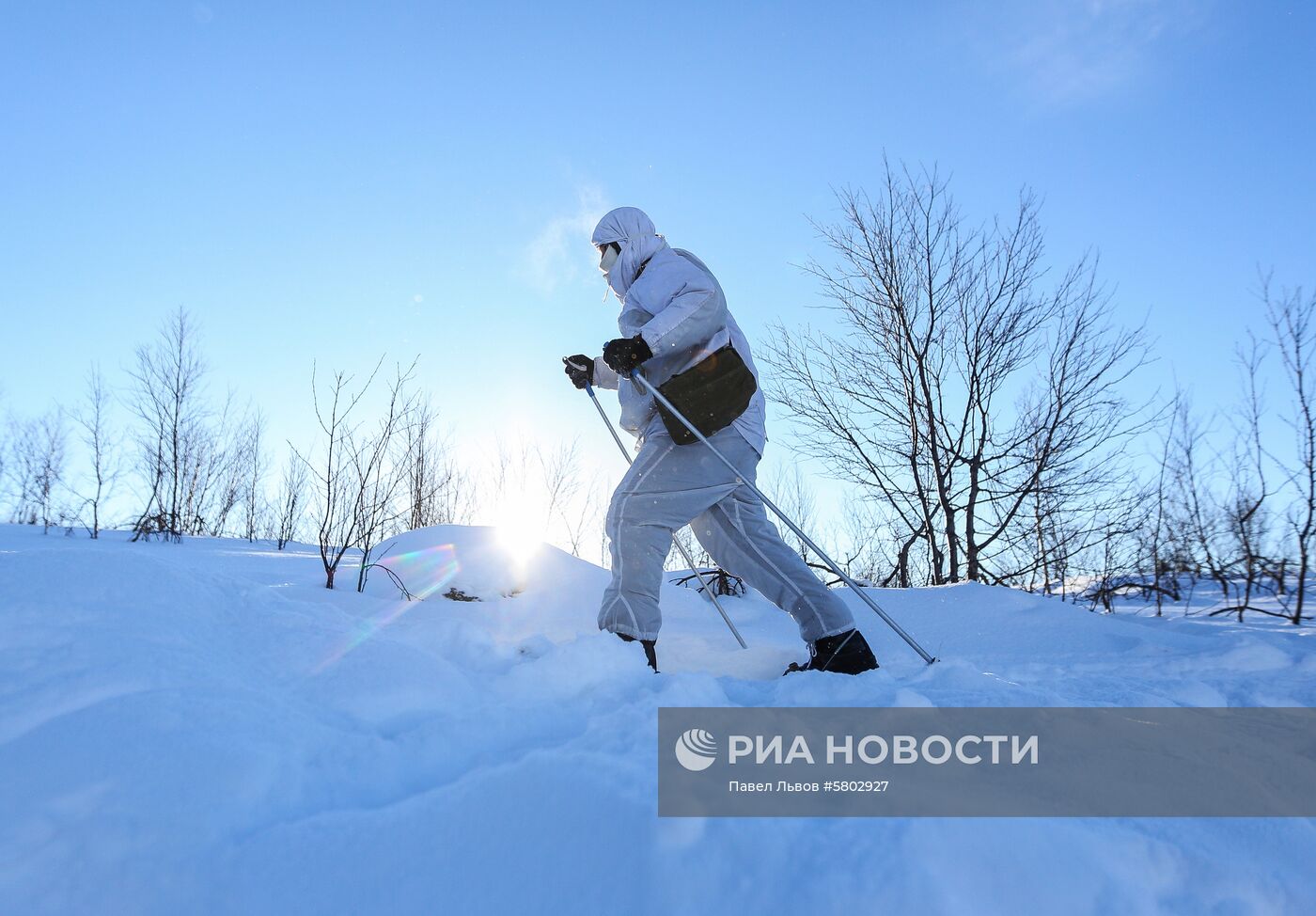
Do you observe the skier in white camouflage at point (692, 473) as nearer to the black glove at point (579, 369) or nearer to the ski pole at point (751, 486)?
the ski pole at point (751, 486)

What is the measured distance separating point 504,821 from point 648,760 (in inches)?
9.8

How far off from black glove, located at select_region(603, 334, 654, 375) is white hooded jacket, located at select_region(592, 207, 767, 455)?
0.03 metres

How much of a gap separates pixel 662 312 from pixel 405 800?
5.19 ft

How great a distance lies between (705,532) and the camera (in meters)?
2.29

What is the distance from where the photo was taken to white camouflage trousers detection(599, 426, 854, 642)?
2.07m

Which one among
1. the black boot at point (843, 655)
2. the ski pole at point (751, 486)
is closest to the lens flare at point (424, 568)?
the ski pole at point (751, 486)

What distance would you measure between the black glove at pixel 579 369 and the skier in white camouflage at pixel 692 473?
32 centimetres

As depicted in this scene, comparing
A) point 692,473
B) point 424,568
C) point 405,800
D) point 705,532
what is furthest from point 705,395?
point 424,568

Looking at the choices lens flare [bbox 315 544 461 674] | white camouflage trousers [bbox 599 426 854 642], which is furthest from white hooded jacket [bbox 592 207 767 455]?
lens flare [bbox 315 544 461 674]

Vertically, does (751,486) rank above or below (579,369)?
below

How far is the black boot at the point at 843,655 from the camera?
2.03 metres

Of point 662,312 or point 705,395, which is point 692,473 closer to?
point 705,395

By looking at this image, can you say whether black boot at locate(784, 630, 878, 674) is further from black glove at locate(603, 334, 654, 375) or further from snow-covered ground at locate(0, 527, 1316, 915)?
black glove at locate(603, 334, 654, 375)

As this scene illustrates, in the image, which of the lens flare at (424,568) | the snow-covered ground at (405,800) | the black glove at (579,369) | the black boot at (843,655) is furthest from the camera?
the lens flare at (424,568)
